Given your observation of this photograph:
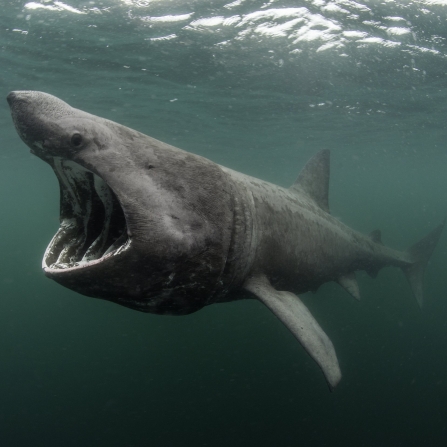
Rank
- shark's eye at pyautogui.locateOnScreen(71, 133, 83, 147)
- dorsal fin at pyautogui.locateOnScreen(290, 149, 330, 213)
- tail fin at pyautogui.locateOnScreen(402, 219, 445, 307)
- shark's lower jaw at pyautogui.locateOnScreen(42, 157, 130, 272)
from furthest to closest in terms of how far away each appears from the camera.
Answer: tail fin at pyautogui.locateOnScreen(402, 219, 445, 307)
dorsal fin at pyautogui.locateOnScreen(290, 149, 330, 213)
shark's lower jaw at pyautogui.locateOnScreen(42, 157, 130, 272)
shark's eye at pyautogui.locateOnScreen(71, 133, 83, 147)

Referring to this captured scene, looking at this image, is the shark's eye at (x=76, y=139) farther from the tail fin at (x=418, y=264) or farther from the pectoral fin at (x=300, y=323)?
the tail fin at (x=418, y=264)

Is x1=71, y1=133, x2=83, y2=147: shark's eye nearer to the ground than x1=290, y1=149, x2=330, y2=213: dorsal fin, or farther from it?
farther from it

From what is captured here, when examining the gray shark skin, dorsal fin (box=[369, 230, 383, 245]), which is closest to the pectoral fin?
the gray shark skin

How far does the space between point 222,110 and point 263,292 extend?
21272 mm

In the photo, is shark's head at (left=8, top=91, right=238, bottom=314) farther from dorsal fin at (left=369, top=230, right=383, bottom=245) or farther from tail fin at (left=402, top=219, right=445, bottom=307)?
tail fin at (left=402, top=219, right=445, bottom=307)

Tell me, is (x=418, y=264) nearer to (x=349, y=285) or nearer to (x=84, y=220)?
(x=349, y=285)

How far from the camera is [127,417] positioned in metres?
11.6

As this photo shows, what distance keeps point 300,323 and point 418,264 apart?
34.3ft

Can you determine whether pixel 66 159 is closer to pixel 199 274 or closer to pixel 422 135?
pixel 199 274

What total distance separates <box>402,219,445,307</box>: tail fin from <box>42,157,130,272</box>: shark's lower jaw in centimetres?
1154

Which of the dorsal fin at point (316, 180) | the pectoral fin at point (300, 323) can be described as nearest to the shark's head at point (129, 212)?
the pectoral fin at point (300, 323)

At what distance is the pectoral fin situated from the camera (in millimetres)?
3674

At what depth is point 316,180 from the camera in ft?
26.3

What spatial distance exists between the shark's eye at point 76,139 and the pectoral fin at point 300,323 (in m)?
2.49
